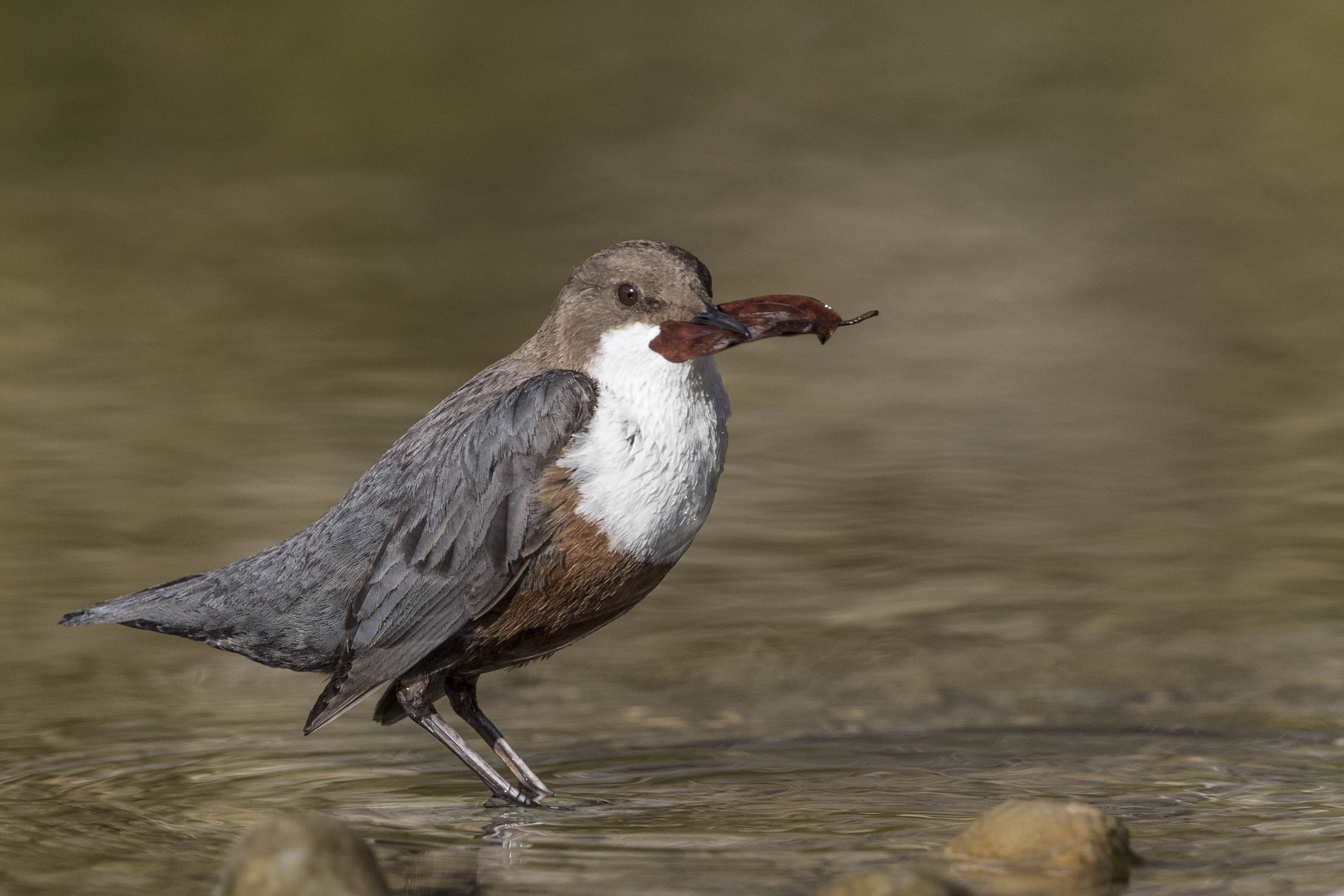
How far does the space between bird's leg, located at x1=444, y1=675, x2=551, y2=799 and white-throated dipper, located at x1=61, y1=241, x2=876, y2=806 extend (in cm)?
1

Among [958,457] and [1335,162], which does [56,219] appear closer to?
[958,457]

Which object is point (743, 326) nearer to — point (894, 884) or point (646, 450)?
point (646, 450)

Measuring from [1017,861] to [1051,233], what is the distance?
8959 mm

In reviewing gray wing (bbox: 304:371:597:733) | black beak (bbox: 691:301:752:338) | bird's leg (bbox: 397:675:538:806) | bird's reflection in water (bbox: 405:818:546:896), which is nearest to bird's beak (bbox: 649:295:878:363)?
black beak (bbox: 691:301:752:338)

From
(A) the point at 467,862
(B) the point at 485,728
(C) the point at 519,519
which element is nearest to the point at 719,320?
(C) the point at 519,519

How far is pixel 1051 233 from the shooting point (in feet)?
39.0

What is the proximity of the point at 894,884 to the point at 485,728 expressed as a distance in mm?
1576

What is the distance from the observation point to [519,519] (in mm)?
4102

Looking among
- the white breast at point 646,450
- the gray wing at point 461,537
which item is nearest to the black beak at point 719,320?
the white breast at point 646,450

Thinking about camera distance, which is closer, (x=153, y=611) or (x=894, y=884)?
(x=894, y=884)

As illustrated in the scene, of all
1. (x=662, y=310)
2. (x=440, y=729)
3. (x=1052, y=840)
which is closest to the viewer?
(x=1052, y=840)

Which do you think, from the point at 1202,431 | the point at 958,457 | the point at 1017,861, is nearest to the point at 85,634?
the point at 1017,861

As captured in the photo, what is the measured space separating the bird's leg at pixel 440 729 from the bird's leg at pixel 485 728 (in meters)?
0.04

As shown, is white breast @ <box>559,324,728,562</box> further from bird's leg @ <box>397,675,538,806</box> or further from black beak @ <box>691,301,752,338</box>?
bird's leg @ <box>397,675,538,806</box>
